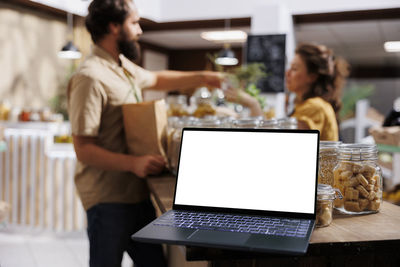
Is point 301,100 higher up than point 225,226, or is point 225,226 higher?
point 301,100

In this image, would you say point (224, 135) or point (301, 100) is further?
point (301, 100)

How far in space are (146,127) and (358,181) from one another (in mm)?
903

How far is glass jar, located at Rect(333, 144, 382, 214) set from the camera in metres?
1.14

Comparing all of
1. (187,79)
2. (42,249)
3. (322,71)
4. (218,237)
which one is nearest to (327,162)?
(218,237)

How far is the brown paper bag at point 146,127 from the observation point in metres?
1.74

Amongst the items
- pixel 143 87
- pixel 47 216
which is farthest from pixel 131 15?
pixel 47 216

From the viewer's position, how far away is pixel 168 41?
10.5 metres

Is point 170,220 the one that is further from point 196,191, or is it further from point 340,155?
point 340,155

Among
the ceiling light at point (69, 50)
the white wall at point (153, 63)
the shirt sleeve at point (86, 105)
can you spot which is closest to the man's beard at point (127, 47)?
the shirt sleeve at point (86, 105)

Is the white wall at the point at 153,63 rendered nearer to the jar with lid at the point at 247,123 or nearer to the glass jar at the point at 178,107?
the glass jar at the point at 178,107

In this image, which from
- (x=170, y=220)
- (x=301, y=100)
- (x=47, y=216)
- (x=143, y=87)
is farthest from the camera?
(x=47, y=216)

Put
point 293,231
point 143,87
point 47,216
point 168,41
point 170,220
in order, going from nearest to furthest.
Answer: point 293,231 → point 170,220 → point 143,87 → point 47,216 → point 168,41

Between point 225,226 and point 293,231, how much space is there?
145 millimetres

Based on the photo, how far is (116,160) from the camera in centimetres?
173
